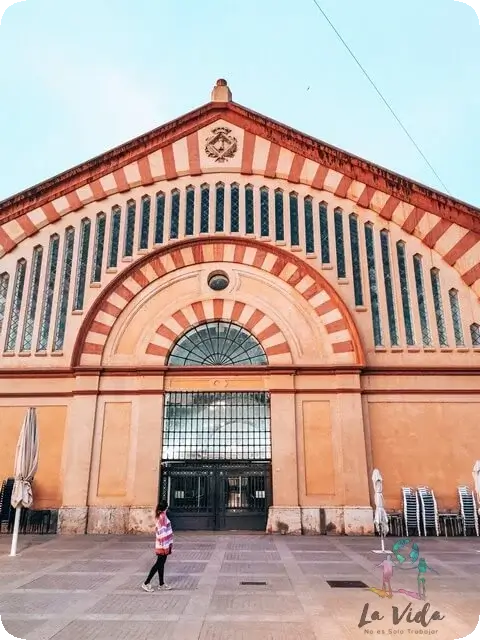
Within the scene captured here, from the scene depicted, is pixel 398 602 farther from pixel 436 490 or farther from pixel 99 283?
pixel 99 283

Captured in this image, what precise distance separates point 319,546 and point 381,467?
4.80m

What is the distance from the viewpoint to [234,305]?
66.5 feet

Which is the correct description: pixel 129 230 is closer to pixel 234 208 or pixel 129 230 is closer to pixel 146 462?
pixel 234 208

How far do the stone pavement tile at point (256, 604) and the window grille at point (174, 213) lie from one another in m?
15.4

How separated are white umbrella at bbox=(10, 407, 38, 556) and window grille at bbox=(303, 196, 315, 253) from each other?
1246cm

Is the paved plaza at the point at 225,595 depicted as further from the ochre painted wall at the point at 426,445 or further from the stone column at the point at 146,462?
the ochre painted wall at the point at 426,445

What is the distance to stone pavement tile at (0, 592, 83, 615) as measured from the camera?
25.4ft

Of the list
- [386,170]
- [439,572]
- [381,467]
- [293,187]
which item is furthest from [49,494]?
[386,170]

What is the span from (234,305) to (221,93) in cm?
1070

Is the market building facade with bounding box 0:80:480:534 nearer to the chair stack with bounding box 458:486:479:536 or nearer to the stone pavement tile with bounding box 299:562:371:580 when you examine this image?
the chair stack with bounding box 458:486:479:536

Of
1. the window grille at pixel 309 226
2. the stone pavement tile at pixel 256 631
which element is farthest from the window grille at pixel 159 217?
the stone pavement tile at pixel 256 631

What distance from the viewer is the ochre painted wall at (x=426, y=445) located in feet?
59.7

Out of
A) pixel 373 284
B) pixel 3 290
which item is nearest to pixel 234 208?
pixel 373 284

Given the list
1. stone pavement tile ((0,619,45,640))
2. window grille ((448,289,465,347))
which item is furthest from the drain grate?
window grille ((448,289,465,347))
